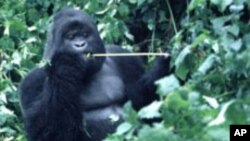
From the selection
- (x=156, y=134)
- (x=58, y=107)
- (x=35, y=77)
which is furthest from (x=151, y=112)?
(x=35, y=77)

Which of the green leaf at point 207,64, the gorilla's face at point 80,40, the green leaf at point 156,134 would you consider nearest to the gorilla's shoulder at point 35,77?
the gorilla's face at point 80,40

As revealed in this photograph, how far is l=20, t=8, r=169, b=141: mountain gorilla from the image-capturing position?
522 centimetres

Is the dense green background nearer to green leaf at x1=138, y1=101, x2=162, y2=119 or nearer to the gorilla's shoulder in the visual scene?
green leaf at x1=138, y1=101, x2=162, y2=119

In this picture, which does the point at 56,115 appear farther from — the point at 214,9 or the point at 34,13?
the point at 34,13

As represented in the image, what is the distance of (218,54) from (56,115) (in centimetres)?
144

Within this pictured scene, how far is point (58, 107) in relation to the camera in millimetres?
5258

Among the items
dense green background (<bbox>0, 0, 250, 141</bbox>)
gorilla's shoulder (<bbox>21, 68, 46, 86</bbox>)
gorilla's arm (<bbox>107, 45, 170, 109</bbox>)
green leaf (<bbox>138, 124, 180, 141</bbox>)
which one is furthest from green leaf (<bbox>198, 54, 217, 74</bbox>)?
gorilla's shoulder (<bbox>21, 68, 46, 86</bbox>)

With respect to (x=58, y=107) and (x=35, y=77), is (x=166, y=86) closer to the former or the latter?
(x=58, y=107)

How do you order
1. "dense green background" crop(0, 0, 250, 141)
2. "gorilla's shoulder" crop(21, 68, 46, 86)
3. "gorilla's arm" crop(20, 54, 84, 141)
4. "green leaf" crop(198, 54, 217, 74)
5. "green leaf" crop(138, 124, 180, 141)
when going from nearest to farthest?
"green leaf" crop(138, 124, 180, 141)
"dense green background" crop(0, 0, 250, 141)
"green leaf" crop(198, 54, 217, 74)
"gorilla's arm" crop(20, 54, 84, 141)
"gorilla's shoulder" crop(21, 68, 46, 86)

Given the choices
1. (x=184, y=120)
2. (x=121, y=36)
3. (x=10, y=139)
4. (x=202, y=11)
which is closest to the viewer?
(x=184, y=120)

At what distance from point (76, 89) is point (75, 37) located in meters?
0.29

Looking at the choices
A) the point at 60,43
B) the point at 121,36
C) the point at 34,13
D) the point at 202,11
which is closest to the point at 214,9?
the point at 202,11

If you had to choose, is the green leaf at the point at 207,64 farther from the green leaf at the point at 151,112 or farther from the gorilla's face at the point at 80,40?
the gorilla's face at the point at 80,40

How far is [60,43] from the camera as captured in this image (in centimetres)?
530
